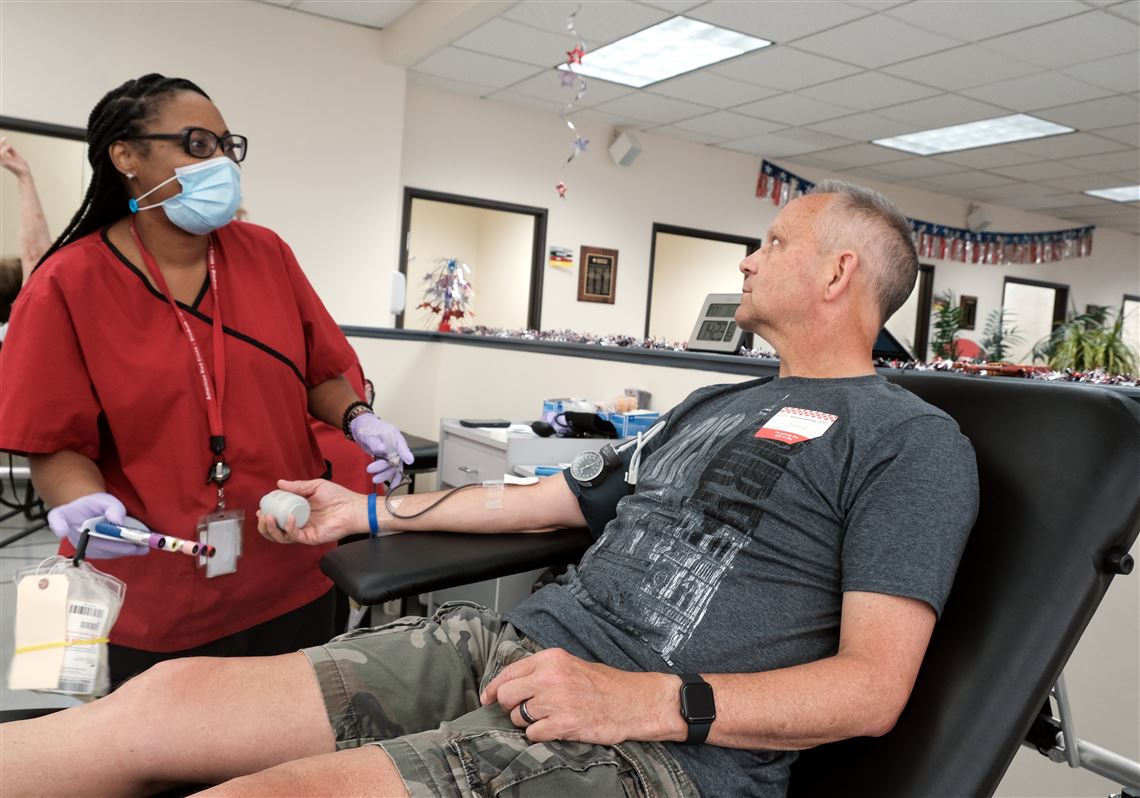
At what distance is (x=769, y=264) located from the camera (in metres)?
1.27

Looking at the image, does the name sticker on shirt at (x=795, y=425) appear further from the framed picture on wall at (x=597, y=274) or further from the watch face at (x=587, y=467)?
the framed picture on wall at (x=597, y=274)

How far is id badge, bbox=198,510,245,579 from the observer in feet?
4.13

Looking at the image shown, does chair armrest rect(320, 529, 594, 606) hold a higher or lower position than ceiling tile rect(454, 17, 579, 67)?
lower

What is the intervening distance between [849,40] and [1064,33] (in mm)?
997

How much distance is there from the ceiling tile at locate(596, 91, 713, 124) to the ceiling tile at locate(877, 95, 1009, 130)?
128 centimetres

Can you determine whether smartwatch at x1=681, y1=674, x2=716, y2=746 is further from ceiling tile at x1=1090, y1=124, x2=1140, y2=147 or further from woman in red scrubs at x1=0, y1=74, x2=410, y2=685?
ceiling tile at x1=1090, y1=124, x2=1140, y2=147

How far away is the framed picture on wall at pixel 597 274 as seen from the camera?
6.41 metres

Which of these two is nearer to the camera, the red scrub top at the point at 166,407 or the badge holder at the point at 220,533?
the red scrub top at the point at 166,407

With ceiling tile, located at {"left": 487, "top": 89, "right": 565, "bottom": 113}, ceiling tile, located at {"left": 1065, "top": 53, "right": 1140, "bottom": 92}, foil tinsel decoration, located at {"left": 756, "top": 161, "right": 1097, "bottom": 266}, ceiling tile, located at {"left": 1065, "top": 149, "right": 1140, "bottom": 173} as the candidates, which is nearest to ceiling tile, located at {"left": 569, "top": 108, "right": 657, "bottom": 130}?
ceiling tile, located at {"left": 487, "top": 89, "right": 565, "bottom": 113}

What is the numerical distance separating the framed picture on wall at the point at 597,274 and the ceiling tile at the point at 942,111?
2192 mm

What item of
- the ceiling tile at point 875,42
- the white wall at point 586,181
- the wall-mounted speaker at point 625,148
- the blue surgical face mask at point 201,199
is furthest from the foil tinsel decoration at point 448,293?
the blue surgical face mask at point 201,199

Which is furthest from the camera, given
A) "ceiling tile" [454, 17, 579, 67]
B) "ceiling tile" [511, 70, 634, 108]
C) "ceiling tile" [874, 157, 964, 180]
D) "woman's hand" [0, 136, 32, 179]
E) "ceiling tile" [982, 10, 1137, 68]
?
"ceiling tile" [874, 157, 964, 180]

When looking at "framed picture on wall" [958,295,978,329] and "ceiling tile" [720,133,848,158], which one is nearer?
"ceiling tile" [720,133,848,158]

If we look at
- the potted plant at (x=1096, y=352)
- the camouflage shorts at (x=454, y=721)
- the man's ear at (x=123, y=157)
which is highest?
the man's ear at (x=123, y=157)
